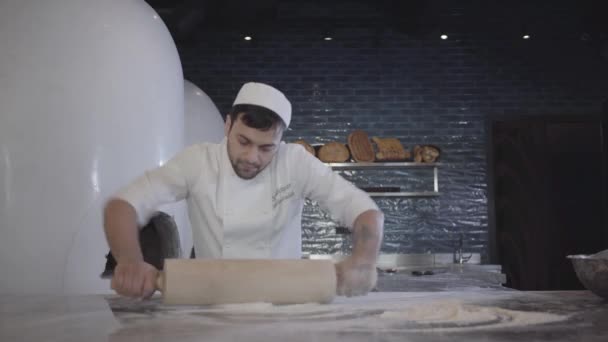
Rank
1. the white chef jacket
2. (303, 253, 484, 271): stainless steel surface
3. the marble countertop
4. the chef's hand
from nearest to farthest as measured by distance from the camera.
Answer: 1. the marble countertop
2. the chef's hand
3. the white chef jacket
4. (303, 253, 484, 271): stainless steel surface

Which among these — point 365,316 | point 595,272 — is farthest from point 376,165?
point 365,316

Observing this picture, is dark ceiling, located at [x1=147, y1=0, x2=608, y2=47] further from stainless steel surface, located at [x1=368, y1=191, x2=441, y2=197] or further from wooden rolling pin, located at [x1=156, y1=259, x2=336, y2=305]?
wooden rolling pin, located at [x1=156, y1=259, x2=336, y2=305]

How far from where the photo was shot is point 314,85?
5.18 meters

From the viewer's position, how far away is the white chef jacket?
2164 millimetres

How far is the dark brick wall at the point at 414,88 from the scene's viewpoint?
16.7ft

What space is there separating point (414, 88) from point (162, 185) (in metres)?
3.42

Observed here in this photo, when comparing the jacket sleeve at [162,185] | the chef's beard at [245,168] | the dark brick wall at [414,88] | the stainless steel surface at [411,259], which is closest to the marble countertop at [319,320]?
the jacket sleeve at [162,185]

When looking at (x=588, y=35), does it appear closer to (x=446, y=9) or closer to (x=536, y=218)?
(x=446, y=9)

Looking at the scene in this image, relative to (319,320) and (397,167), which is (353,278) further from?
(397,167)

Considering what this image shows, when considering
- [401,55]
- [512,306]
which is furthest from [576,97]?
[512,306]

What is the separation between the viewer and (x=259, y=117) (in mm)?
2016

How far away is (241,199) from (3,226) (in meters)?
0.87

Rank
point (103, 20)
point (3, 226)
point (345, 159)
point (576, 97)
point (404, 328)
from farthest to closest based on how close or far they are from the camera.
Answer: point (576, 97) < point (345, 159) < point (103, 20) < point (3, 226) < point (404, 328)

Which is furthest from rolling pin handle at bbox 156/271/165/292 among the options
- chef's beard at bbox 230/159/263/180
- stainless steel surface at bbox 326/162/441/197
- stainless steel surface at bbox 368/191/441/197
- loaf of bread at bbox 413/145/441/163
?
loaf of bread at bbox 413/145/441/163
